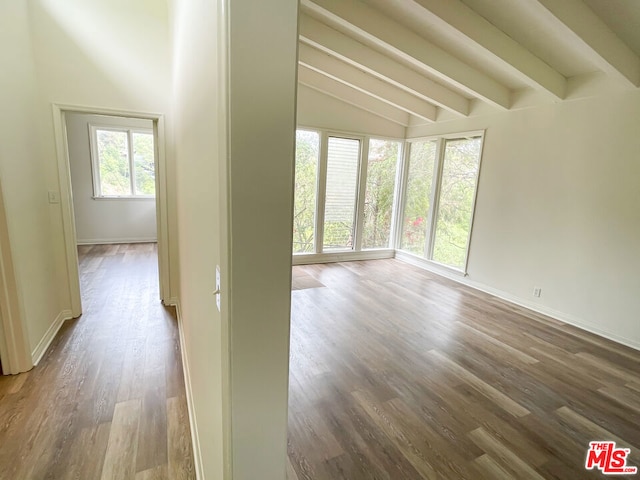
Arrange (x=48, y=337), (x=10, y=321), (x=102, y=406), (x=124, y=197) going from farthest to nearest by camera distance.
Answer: (x=124, y=197) < (x=48, y=337) < (x=10, y=321) < (x=102, y=406)

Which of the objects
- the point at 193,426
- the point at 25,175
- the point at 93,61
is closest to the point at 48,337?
the point at 25,175

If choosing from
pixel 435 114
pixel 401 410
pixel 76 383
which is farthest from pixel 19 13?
pixel 435 114

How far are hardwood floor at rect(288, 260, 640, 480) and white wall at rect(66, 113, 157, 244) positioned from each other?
437 centimetres

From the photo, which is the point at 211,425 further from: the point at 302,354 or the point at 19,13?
the point at 19,13

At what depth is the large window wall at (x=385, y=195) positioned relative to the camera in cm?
462

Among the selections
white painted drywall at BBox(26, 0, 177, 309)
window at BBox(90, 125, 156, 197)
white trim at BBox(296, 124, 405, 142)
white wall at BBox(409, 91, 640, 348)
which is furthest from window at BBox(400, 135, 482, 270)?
window at BBox(90, 125, 156, 197)

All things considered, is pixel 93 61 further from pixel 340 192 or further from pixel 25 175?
pixel 340 192

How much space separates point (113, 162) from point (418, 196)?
18.5 feet

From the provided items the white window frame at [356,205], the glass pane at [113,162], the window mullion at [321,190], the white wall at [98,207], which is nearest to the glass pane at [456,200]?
the white window frame at [356,205]

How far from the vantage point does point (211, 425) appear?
1186 mm

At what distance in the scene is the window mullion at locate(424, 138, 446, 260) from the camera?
4.81m

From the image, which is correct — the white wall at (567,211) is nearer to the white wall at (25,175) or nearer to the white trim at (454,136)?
the white trim at (454,136)

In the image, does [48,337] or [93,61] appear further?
[93,61]

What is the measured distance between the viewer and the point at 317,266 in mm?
5156
